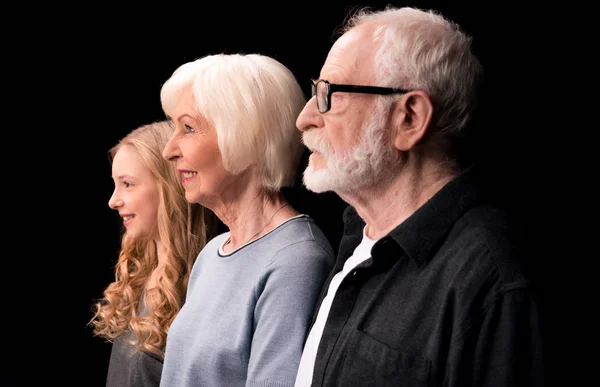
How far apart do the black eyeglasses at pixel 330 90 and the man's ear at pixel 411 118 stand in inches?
1.3

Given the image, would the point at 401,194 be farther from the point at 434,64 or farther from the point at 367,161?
the point at 434,64

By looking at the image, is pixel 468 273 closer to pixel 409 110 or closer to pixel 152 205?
pixel 409 110

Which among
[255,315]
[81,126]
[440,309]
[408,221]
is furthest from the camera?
[81,126]

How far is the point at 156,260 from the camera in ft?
11.2

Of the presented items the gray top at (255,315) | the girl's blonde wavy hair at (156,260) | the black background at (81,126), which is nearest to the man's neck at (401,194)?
the gray top at (255,315)

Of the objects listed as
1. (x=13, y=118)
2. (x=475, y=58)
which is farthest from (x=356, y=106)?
(x=13, y=118)

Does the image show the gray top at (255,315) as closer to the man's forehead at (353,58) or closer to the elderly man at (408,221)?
the elderly man at (408,221)

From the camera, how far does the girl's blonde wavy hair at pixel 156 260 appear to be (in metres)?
3.11

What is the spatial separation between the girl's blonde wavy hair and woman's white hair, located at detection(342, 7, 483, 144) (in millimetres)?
1485

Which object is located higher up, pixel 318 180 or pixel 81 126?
pixel 318 180

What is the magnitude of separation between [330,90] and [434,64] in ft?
0.94

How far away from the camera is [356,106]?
2.05m

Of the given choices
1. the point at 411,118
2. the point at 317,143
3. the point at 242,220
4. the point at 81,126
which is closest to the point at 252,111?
the point at 242,220

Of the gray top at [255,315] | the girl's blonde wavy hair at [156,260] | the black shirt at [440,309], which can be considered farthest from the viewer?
the girl's blonde wavy hair at [156,260]
